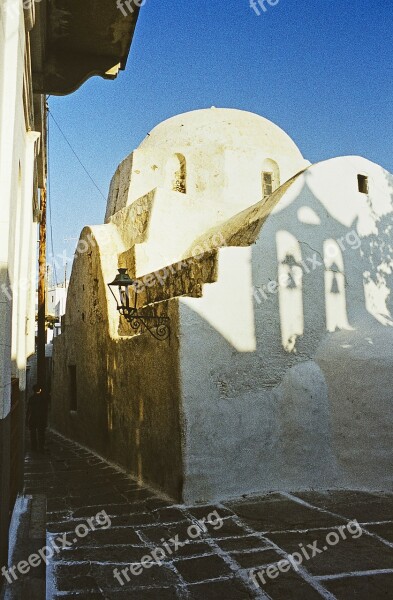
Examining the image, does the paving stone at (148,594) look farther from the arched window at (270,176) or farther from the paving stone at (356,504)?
the arched window at (270,176)

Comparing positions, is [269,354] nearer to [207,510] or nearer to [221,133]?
[207,510]

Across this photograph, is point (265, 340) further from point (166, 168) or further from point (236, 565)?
point (166, 168)

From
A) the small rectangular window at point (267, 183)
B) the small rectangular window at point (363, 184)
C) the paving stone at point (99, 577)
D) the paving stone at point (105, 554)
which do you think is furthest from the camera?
the small rectangular window at point (267, 183)

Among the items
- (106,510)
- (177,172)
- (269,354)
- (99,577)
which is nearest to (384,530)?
(269,354)

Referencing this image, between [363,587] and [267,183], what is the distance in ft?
34.4

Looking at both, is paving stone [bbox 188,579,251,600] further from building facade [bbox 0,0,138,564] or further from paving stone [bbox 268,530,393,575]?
building facade [bbox 0,0,138,564]

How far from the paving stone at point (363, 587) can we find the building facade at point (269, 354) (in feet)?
8.33

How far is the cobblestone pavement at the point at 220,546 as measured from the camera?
378 cm

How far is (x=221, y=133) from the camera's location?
42.1 ft

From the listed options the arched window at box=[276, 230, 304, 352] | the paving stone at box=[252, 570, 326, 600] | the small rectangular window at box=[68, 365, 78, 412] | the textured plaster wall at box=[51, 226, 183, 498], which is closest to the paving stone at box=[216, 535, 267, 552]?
the paving stone at box=[252, 570, 326, 600]

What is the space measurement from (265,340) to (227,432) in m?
1.38

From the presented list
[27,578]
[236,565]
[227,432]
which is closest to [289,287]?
[227,432]

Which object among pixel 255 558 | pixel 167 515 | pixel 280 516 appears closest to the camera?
pixel 255 558

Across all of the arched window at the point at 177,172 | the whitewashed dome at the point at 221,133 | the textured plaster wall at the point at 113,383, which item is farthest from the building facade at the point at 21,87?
the whitewashed dome at the point at 221,133
